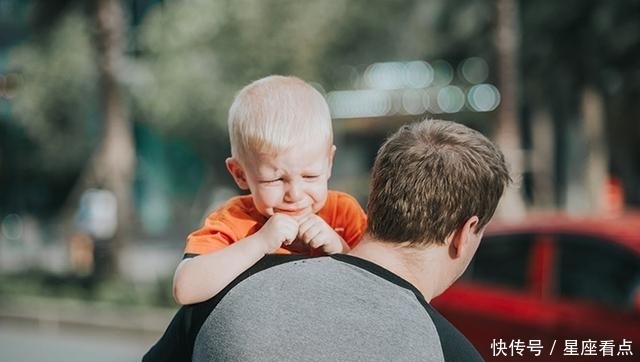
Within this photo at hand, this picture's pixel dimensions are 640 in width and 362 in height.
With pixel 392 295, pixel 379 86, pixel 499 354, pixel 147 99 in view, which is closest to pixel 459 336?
pixel 392 295

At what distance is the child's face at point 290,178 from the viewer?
207 cm

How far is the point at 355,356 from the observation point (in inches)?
72.1

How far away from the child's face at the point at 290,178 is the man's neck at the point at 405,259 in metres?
0.18

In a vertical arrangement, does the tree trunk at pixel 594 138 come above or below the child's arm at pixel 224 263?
below

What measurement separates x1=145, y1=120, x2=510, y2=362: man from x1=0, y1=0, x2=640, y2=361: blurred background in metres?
5.69

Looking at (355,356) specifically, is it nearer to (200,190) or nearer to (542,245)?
(542,245)

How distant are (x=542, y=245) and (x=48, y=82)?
25.7 m

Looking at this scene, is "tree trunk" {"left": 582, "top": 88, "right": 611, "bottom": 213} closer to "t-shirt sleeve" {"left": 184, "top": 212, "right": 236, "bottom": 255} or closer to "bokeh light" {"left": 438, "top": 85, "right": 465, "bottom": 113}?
"bokeh light" {"left": 438, "top": 85, "right": 465, "bottom": 113}

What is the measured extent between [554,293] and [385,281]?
4564 millimetres

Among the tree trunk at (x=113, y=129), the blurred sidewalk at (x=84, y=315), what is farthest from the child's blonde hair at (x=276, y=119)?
the tree trunk at (x=113, y=129)

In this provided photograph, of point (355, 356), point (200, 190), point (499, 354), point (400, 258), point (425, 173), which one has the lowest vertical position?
point (200, 190)

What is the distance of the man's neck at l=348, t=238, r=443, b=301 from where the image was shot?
6.40ft

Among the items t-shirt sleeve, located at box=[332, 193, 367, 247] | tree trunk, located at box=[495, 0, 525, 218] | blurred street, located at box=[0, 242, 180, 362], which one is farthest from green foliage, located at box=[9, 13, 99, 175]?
t-shirt sleeve, located at box=[332, 193, 367, 247]

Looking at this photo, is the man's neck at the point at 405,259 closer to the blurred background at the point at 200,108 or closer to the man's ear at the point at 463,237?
the man's ear at the point at 463,237
